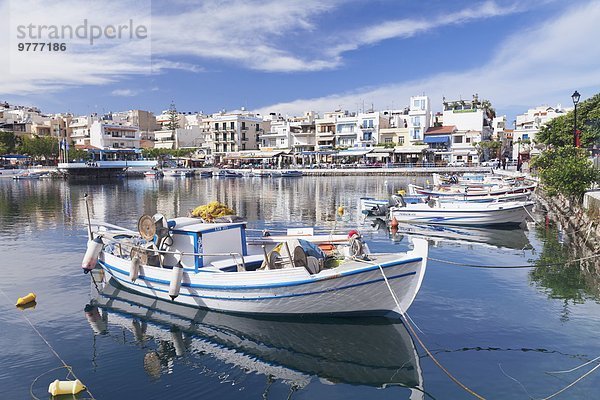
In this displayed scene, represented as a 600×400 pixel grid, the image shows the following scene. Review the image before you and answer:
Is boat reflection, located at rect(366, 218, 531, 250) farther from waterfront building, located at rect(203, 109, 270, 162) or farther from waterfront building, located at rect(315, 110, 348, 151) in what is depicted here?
waterfront building, located at rect(203, 109, 270, 162)

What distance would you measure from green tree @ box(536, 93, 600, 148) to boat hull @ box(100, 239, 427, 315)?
42180mm

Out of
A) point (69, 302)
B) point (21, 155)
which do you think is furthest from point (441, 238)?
point (21, 155)

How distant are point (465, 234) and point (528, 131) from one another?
2889 inches

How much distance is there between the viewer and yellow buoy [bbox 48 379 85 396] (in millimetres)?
8670

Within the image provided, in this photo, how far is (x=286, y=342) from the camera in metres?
11.0

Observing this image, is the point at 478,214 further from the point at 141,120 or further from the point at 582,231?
the point at 141,120

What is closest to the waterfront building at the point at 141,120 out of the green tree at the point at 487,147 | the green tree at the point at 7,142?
the green tree at the point at 7,142

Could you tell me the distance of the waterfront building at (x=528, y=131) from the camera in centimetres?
7406

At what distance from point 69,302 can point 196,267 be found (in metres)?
4.85

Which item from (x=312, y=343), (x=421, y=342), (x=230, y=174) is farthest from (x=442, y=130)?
(x=312, y=343)

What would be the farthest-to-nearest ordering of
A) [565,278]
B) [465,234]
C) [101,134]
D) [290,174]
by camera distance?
[101,134] < [290,174] < [465,234] < [565,278]

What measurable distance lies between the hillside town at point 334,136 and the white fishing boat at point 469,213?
49.6 metres

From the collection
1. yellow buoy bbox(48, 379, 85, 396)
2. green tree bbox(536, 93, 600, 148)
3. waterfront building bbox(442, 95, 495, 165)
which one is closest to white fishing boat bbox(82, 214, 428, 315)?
yellow buoy bbox(48, 379, 85, 396)

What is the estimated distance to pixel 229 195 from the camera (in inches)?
2040
